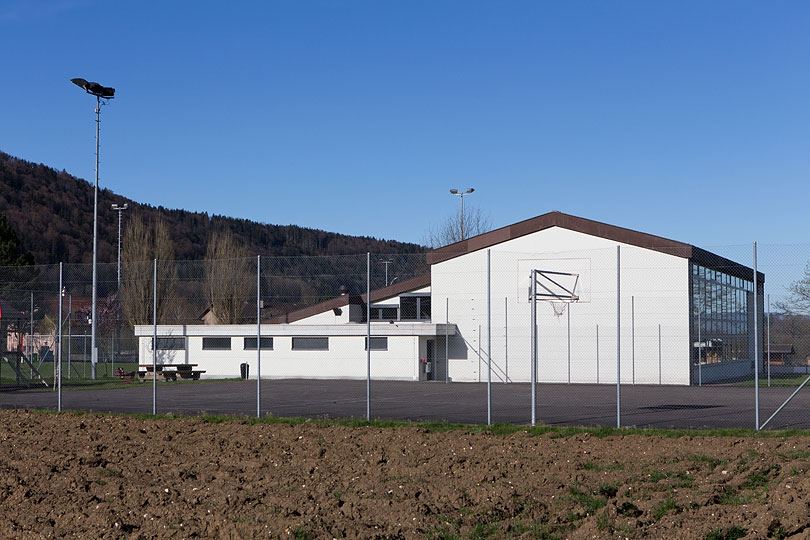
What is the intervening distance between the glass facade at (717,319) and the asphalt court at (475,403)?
1830 millimetres

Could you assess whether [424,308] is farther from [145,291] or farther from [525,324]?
[145,291]

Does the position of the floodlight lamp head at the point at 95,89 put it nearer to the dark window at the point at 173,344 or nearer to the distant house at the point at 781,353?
the dark window at the point at 173,344

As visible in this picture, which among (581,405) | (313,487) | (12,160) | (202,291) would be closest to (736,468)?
(313,487)

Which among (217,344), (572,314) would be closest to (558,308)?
(572,314)

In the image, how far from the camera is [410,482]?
8898 mm

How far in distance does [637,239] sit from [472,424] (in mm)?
19871

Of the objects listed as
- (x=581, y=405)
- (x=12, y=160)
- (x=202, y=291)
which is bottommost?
(x=581, y=405)

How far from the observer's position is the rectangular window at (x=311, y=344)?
37.2 meters

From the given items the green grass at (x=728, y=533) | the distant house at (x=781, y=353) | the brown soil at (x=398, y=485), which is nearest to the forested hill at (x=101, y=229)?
the distant house at (x=781, y=353)

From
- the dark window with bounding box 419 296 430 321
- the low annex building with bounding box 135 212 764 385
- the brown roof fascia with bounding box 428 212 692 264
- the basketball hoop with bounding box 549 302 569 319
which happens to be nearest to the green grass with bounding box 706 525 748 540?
the low annex building with bounding box 135 212 764 385

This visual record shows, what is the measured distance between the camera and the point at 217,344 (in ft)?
127

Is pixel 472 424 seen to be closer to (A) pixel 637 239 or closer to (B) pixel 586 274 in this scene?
(B) pixel 586 274

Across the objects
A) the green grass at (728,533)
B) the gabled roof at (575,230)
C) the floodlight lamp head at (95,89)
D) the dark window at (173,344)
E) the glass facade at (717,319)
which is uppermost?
the floodlight lamp head at (95,89)

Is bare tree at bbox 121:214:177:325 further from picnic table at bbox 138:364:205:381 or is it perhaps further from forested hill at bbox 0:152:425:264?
forested hill at bbox 0:152:425:264
